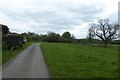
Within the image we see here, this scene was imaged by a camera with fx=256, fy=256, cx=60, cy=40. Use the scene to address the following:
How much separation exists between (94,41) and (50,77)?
88441mm

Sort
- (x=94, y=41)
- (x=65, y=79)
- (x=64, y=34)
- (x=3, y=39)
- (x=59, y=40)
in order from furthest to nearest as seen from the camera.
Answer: (x=64, y=34) → (x=59, y=40) → (x=94, y=41) → (x=3, y=39) → (x=65, y=79)

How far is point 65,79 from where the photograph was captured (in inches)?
489

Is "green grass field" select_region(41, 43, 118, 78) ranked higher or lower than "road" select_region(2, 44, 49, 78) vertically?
higher

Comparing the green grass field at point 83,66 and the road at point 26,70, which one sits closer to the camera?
the green grass field at point 83,66

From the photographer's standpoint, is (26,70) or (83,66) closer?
(26,70)

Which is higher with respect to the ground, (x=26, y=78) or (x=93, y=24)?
(x=93, y=24)

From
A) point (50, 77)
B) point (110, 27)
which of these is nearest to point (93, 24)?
point (110, 27)

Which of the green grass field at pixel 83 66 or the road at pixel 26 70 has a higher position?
the green grass field at pixel 83 66

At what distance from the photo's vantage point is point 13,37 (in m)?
A: 44.6

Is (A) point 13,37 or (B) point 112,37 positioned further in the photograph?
(B) point 112,37

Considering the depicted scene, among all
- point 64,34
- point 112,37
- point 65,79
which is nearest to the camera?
point 65,79

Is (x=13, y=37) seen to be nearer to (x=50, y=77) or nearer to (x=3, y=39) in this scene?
(x=3, y=39)

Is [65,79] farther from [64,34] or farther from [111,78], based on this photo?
[64,34]

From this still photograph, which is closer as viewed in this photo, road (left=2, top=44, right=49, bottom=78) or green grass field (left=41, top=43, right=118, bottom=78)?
green grass field (left=41, top=43, right=118, bottom=78)
